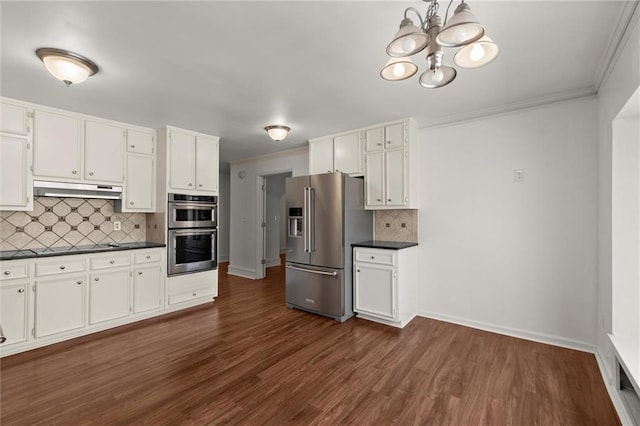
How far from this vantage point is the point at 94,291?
3236 mm

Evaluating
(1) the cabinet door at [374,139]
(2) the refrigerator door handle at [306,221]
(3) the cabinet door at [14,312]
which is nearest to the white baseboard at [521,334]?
(2) the refrigerator door handle at [306,221]

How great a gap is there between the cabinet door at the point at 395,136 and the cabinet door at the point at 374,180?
16 cm

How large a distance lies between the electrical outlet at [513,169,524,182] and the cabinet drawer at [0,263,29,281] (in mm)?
4967

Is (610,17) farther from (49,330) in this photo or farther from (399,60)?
(49,330)

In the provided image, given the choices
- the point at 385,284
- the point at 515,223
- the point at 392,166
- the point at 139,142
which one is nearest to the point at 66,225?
the point at 139,142

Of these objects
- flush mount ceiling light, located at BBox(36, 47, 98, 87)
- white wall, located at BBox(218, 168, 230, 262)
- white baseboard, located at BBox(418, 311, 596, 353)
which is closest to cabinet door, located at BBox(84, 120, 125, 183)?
flush mount ceiling light, located at BBox(36, 47, 98, 87)

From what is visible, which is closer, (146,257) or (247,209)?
(146,257)

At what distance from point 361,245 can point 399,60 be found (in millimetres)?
2385

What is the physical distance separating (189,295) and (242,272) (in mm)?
2143

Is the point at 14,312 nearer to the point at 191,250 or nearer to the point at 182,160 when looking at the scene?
the point at 191,250

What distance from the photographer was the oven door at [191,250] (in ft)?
12.9

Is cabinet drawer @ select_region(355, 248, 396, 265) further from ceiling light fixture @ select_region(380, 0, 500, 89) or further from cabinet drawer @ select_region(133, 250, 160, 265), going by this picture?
cabinet drawer @ select_region(133, 250, 160, 265)

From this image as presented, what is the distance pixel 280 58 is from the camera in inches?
88.0

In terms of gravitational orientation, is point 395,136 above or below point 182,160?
above
